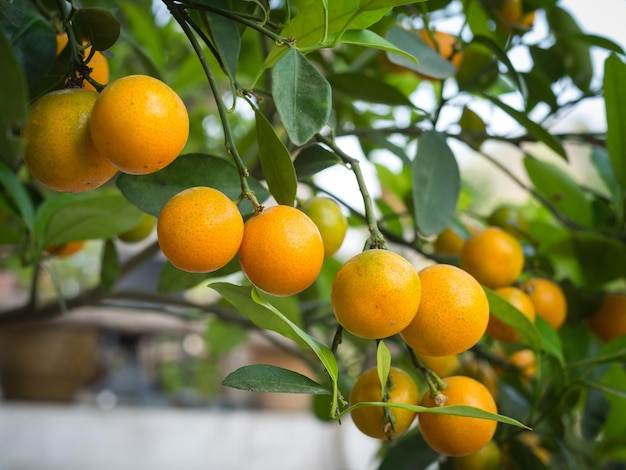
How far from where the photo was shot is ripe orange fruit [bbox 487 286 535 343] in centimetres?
49

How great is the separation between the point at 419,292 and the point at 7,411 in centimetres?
110

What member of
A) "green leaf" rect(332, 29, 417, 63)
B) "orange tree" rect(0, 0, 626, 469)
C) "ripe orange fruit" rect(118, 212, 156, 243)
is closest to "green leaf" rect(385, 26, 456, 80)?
"orange tree" rect(0, 0, 626, 469)

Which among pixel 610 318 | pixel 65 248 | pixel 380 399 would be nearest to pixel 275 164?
pixel 380 399

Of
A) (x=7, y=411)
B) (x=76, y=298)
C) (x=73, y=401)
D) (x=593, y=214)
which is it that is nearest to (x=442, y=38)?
(x=593, y=214)

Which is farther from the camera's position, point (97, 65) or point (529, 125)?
point (529, 125)

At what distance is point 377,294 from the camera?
1.03 ft

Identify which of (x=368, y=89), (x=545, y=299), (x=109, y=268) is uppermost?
(x=368, y=89)

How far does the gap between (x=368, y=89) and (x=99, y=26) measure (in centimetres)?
31

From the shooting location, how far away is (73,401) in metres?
1.44

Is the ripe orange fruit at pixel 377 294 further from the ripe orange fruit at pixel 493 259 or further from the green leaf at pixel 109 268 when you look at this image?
the green leaf at pixel 109 268

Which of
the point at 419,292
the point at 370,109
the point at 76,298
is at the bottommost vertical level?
the point at 76,298

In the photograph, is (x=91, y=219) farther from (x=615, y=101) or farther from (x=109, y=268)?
(x=615, y=101)

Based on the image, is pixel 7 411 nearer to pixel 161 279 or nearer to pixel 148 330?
pixel 148 330

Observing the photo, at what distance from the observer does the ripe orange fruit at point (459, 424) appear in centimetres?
38
